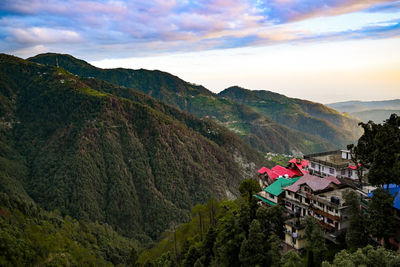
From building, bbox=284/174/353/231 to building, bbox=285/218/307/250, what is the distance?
346 centimetres

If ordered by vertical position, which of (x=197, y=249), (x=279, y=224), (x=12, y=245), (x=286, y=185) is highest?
(x=286, y=185)

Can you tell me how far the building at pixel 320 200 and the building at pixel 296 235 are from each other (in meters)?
3.46

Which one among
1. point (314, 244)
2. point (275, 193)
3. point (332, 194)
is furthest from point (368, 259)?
point (275, 193)

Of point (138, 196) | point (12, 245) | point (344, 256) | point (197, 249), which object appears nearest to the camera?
point (344, 256)

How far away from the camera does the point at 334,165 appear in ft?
171

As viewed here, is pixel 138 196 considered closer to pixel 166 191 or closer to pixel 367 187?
pixel 166 191

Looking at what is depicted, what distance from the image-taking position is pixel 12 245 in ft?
353

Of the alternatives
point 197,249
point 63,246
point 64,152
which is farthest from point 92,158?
point 197,249

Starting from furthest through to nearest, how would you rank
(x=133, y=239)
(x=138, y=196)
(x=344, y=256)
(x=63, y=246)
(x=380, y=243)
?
(x=138, y=196)
(x=133, y=239)
(x=63, y=246)
(x=380, y=243)
(x=344, y=256)

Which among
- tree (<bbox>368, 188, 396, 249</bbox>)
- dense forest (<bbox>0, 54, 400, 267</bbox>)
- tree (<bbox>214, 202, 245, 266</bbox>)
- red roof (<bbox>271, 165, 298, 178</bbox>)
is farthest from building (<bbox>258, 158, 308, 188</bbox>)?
tree (<bbox>368, 188, 396, 249</bbox>)

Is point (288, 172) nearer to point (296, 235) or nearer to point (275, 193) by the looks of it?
point (275, 193)

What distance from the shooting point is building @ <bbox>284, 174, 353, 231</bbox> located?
40812 mm

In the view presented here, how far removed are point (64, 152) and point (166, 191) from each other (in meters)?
72.3

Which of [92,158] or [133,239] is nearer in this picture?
[133,239]
